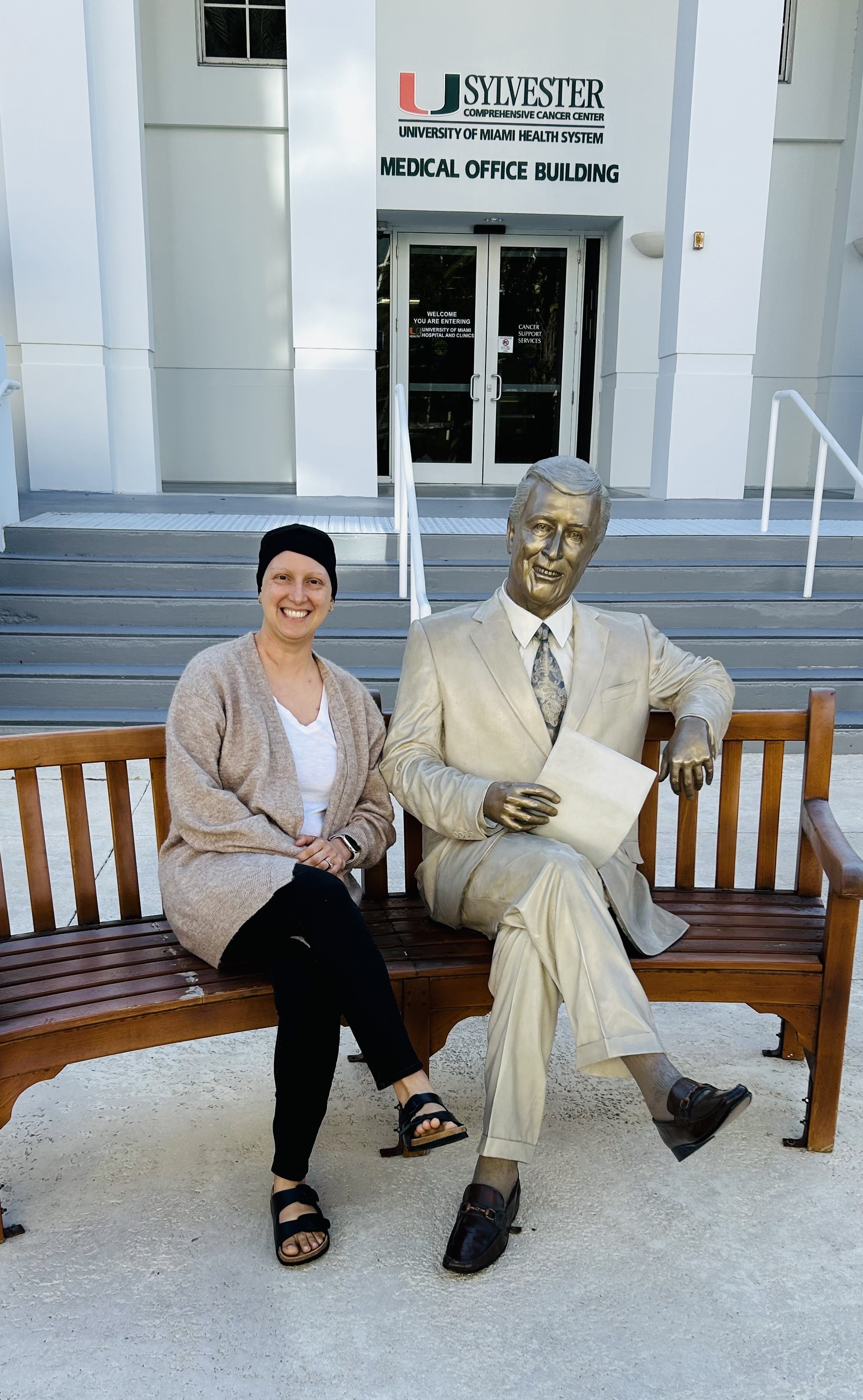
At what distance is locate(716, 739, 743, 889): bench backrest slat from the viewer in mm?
2945

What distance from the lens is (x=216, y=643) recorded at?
5.86 m

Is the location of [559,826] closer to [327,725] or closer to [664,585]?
[327,725]

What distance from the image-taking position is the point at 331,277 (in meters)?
8.30

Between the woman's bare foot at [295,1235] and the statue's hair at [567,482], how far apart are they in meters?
1.55

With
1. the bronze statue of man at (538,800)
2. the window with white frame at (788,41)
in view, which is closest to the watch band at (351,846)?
the bronze statue of man at (538,800)

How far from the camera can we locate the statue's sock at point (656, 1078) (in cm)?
216

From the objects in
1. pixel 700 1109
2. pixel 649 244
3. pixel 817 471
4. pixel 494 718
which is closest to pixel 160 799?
pixel 494 718

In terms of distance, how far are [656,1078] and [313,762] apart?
106cm

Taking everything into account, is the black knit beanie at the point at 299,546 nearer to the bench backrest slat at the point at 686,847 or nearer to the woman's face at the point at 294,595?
the woman's face at the point at 294,595

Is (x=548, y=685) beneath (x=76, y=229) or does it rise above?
beneath

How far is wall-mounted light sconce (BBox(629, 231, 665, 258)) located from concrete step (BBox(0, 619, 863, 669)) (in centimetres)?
656

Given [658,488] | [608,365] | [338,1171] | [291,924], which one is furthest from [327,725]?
[608,365]

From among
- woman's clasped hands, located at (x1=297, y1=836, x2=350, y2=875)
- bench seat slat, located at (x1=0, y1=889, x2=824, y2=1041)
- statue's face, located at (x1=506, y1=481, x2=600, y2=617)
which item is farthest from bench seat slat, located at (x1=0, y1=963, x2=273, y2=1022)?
statue's face, located at (x1=506, y1=481, x2=600, y2=617)

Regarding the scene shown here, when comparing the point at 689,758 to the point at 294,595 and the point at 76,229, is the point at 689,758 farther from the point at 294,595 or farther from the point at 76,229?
the point at 76,229
